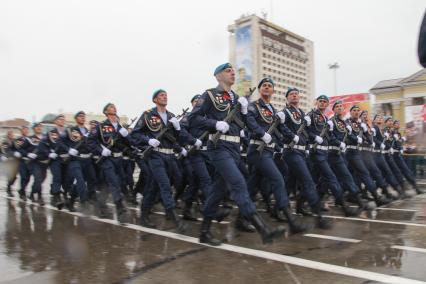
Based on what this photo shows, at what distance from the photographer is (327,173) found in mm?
6738

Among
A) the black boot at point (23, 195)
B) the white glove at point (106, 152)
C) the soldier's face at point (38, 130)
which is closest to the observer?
the white glove at point (106, 152)

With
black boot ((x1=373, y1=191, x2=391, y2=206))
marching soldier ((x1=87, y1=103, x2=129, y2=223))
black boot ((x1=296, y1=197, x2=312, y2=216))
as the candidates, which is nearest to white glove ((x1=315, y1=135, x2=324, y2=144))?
black boot ((x1=296, y1=197, x2=312, y2=216))

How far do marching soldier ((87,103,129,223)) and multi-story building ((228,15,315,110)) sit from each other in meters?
69.7

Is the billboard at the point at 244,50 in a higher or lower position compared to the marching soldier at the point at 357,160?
higher

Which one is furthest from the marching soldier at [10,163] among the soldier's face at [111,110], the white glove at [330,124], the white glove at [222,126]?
the white glove at [222,126]

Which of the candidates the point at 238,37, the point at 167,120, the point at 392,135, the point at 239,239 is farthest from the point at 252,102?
the point at 238,37

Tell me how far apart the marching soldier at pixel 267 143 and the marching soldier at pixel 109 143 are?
2.75 metres

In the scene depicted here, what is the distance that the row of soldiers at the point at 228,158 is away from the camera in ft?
17.0

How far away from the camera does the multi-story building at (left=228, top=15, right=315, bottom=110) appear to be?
94.7 metres

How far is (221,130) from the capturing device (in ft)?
16.1

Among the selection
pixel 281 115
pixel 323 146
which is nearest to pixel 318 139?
pixel 323 146

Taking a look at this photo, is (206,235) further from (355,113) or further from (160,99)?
(355,113)

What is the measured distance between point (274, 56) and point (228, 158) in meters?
109

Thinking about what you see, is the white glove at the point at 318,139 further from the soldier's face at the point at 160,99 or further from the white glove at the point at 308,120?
the soldier's face at the point at 160,99
